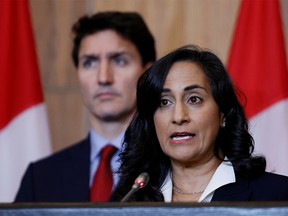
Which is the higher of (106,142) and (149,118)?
(149,118)

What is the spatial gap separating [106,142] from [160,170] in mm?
830

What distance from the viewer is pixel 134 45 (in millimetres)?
3045

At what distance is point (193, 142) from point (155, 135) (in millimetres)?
215

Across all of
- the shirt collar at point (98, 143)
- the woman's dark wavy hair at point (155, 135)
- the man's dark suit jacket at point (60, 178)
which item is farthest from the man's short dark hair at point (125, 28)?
the woman's dark wavy hair at point (155, 135)

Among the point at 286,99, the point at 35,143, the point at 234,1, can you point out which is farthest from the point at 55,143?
the point at 286,99

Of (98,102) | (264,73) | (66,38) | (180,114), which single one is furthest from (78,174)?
(66,38)

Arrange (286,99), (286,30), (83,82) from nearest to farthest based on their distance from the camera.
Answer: (286,99)
(83,82)
(286,30)

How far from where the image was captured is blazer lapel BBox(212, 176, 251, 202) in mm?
1959

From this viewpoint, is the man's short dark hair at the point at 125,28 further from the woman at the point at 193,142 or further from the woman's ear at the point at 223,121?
the woman's ear at the point at 223,121

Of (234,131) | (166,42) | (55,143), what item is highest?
(166,42)

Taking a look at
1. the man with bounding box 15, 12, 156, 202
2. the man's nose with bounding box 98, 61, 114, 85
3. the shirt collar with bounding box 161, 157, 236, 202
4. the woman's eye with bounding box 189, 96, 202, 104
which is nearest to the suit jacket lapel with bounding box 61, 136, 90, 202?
the man with bounding box 15, 12, 156, 202

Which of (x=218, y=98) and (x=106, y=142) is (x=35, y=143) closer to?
(x=106, y=142)

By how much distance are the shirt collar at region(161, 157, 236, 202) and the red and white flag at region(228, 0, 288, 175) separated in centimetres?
67

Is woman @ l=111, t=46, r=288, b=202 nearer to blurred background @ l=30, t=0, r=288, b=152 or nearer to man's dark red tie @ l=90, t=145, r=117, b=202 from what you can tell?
man's dark red tie @ l=90, t=145, r=117, b=202
